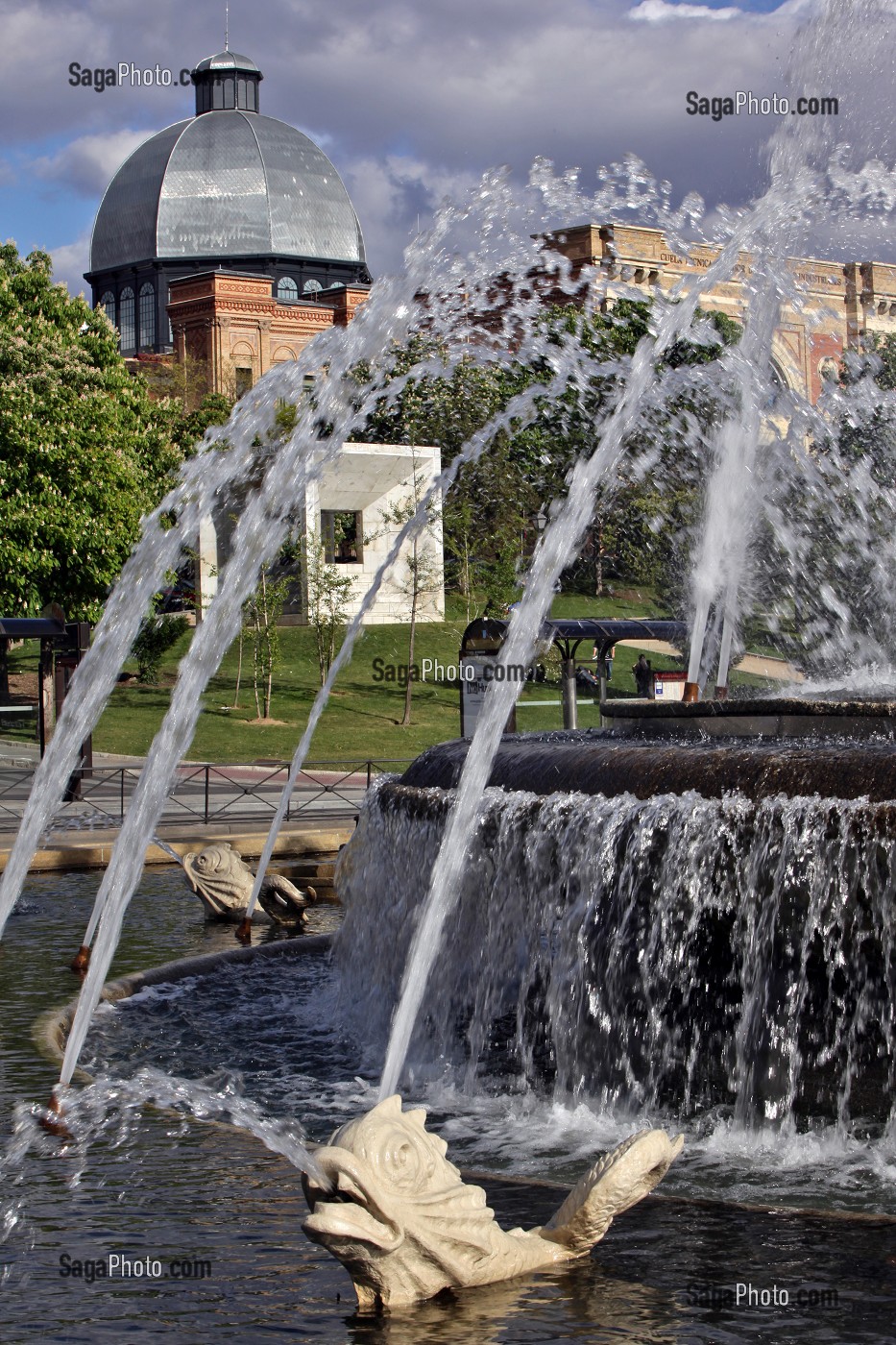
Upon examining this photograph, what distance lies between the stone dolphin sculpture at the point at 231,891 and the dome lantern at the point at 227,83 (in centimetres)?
8868

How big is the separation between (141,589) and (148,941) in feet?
12.9

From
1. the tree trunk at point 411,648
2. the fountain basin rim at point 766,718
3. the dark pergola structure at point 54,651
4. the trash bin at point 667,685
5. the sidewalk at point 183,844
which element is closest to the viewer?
the fountain basin rim at point 766,718

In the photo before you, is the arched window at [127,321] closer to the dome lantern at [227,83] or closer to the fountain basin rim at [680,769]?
the dome lantern at [227,83]

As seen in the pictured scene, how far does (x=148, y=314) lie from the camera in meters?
81.3

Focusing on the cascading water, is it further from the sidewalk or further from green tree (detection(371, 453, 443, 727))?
green tree (detection(371, 453, 443, 727))

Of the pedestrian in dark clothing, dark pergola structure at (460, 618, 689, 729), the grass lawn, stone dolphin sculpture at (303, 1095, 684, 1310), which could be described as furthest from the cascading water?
the pedestrian in dark clothing

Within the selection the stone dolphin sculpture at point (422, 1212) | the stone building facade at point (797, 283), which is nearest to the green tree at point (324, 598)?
the stone building facade at point (797, 283)

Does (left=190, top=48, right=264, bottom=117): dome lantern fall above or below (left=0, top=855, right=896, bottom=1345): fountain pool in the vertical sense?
above

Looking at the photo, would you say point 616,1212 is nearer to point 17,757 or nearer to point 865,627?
point 865,627

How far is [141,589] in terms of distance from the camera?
9305 mm

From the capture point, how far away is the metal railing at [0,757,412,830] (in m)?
20.0

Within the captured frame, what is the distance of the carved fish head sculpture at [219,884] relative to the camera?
42.7ft

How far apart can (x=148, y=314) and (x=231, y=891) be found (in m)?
72.4

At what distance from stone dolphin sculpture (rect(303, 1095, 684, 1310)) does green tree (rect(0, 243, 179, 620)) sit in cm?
2785
